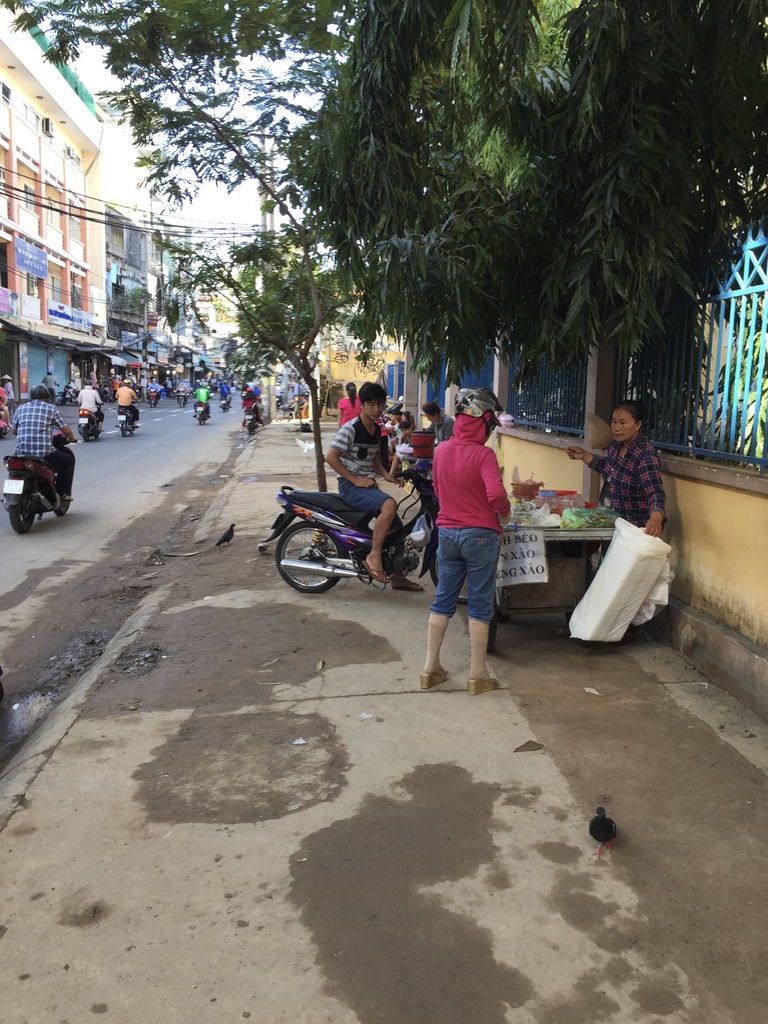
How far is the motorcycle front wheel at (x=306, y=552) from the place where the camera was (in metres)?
6.51

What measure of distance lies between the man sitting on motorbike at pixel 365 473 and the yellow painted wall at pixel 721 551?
6.79 ft

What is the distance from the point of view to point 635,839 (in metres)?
3.08

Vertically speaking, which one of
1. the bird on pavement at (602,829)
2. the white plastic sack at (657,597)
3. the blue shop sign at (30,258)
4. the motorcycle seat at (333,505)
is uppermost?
the blue shop sign at (30,258)

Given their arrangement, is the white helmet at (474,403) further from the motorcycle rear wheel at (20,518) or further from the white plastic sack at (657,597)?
the motorcycle rear wheel at (20,518)

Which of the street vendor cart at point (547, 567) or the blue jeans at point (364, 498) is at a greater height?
the blue jeans at point (364, 498)

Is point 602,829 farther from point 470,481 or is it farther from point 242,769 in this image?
point 470,481

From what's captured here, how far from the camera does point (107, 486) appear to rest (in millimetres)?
13734

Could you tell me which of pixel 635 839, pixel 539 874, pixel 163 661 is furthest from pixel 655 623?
pixel 163 661

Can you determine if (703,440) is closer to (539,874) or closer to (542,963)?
(539,874)

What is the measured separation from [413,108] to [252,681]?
11.9ft

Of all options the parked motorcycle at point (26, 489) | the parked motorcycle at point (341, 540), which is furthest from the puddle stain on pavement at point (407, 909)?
the parked motorcycle at point (26, 489)

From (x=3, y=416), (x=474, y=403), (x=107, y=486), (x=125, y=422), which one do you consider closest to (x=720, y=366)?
(x=474, y=403)

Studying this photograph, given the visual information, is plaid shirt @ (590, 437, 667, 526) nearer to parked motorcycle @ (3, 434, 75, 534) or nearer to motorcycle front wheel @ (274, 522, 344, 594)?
motorcycle front wheel @ (274, 522, 344, 594)

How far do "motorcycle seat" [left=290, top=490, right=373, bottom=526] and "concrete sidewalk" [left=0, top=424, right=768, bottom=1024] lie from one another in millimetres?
1396
